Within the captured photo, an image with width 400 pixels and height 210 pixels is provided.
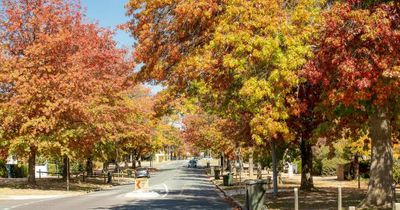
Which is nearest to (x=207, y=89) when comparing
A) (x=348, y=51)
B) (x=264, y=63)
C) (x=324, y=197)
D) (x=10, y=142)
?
(x=264, y=63)

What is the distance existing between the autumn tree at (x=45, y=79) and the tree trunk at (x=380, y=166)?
2017cm

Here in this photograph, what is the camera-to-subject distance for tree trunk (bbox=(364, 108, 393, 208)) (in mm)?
17719

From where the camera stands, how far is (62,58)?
116ft

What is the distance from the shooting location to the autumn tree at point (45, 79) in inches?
1314

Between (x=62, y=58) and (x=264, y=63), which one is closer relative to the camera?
(x=264, y=63)

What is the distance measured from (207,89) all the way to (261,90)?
11.3 ft

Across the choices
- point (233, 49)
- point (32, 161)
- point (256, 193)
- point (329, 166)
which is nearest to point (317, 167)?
point (329, 166)

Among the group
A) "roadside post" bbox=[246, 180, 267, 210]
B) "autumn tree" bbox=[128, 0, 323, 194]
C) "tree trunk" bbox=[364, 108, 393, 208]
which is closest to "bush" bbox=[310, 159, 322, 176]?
"autumn tree" bbox=[128, 0, 323, 194]

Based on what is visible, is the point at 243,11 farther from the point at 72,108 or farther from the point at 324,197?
the point at 72,108

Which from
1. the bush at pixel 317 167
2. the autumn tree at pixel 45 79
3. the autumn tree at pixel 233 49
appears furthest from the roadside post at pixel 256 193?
the bush at pixel 317 167

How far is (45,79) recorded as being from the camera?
3403cm

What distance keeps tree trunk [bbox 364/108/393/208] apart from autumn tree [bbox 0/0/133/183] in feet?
66.2

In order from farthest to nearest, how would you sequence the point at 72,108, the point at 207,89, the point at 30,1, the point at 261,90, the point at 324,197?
the point at 30,1, the point at 72,108, the point at 324,197, the point at 207,89, the point at 261,90

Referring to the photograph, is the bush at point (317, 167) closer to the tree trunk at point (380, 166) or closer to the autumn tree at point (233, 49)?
the autumn tree at point (233, 49)
